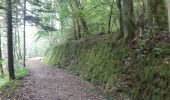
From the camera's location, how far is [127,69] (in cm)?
1132

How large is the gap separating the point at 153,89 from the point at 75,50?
42.9 ft

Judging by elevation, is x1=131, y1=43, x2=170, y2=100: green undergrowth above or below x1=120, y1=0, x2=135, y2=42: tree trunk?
below

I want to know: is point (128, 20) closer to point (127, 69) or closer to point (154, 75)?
point (127, 69)

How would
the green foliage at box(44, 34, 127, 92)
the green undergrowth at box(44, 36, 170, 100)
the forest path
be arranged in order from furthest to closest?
the green foliage at box(44, 34, 127, 92), the forest path, the green undergrowth at box(44, 36, 170, 100)

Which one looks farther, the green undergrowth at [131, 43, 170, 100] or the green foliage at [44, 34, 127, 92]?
the green foliage at [44, 34, 127, 92]

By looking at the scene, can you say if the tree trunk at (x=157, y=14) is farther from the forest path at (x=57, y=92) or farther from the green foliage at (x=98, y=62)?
the forest path at (x=57, y=92)

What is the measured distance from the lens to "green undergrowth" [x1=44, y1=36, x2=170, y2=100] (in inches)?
351

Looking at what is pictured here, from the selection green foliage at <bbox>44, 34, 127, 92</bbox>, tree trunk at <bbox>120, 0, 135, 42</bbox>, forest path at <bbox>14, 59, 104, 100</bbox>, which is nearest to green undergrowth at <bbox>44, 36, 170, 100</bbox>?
green foliage at <bbox>44, 34, 127, 92</bbox>

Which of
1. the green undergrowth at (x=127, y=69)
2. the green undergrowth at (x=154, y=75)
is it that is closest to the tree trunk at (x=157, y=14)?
the green undergrowth at (x=127, y=69)

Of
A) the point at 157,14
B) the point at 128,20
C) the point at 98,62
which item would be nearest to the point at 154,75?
the point at 157,14

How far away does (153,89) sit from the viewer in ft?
29.2

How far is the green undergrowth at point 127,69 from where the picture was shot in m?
8.91

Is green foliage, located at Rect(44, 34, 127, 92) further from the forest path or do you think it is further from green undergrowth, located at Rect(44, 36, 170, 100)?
the forest path

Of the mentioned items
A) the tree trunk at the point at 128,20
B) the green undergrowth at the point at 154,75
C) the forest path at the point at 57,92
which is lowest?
the forest path at the point at 57,92
